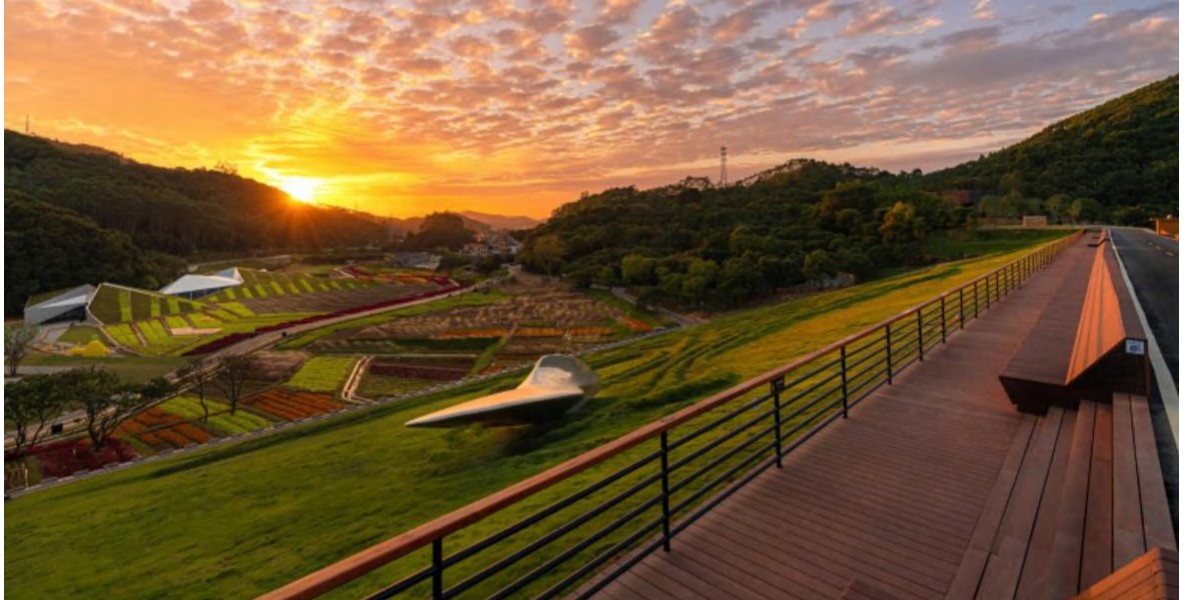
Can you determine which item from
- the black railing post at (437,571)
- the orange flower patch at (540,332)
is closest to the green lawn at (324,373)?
the orange flower patch at (540,332)

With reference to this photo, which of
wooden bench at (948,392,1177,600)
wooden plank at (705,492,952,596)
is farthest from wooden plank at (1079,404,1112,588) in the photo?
wooden plank at (705,492,952,596)

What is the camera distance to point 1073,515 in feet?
11.9

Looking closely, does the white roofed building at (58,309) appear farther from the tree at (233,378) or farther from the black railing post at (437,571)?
the black railing post at (437,571)

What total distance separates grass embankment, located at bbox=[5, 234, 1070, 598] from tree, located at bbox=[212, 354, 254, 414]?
7.97 metres

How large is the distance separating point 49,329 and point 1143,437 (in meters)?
71.5

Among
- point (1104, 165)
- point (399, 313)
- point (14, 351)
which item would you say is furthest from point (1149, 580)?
point (1104, 165)

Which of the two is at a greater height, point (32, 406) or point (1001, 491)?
point (1001, 491)

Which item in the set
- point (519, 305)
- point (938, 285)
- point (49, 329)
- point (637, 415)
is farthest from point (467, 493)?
point (49, 329)

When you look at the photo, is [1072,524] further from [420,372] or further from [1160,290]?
[420,372]

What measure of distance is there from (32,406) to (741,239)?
5625cm

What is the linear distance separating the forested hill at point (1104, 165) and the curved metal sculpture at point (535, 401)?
71.8 metres

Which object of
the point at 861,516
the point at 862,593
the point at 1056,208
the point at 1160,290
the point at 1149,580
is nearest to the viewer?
the point at 1149,580

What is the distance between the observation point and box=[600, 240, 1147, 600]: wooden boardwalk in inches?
143
